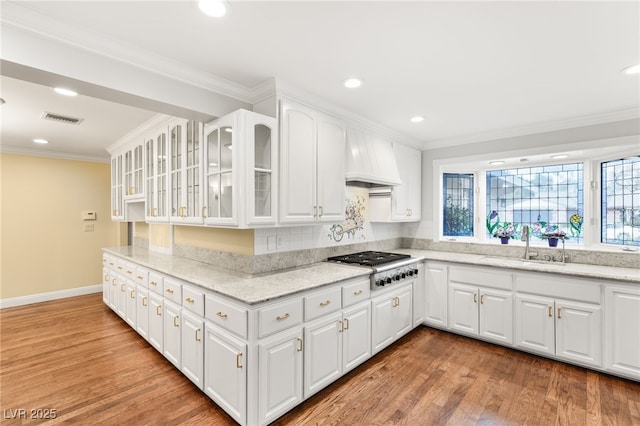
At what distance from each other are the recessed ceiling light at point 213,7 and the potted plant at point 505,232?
12.8 ft

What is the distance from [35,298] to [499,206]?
740 centimetres

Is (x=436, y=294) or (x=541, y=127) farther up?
(x=541, y=127)

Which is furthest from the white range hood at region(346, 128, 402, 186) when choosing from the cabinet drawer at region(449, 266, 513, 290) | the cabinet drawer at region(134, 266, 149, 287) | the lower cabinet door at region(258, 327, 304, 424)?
the cabinet drawer at region(134, 266, 149, 287)

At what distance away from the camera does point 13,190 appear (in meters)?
4.80

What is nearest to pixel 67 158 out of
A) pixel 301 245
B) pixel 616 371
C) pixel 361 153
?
pixel 301 245

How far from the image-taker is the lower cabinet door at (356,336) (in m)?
2.59

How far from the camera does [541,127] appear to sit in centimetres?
349

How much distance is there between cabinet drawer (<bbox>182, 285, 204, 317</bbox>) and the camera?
2322 mm

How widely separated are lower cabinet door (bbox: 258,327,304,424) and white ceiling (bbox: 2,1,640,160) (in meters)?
1.94

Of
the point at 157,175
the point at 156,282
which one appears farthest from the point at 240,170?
the point at 157,175

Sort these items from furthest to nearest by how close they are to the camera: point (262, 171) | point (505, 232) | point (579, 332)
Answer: point (505, 232)
point (579, 332)
point (262, 171)

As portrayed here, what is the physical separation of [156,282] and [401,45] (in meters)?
2.95

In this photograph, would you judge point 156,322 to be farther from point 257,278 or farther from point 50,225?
point 50,225

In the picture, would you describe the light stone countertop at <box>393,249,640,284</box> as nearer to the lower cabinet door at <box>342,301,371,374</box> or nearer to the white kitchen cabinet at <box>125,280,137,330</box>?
the lower cabinet door at <box>342,301,371,374</box>
